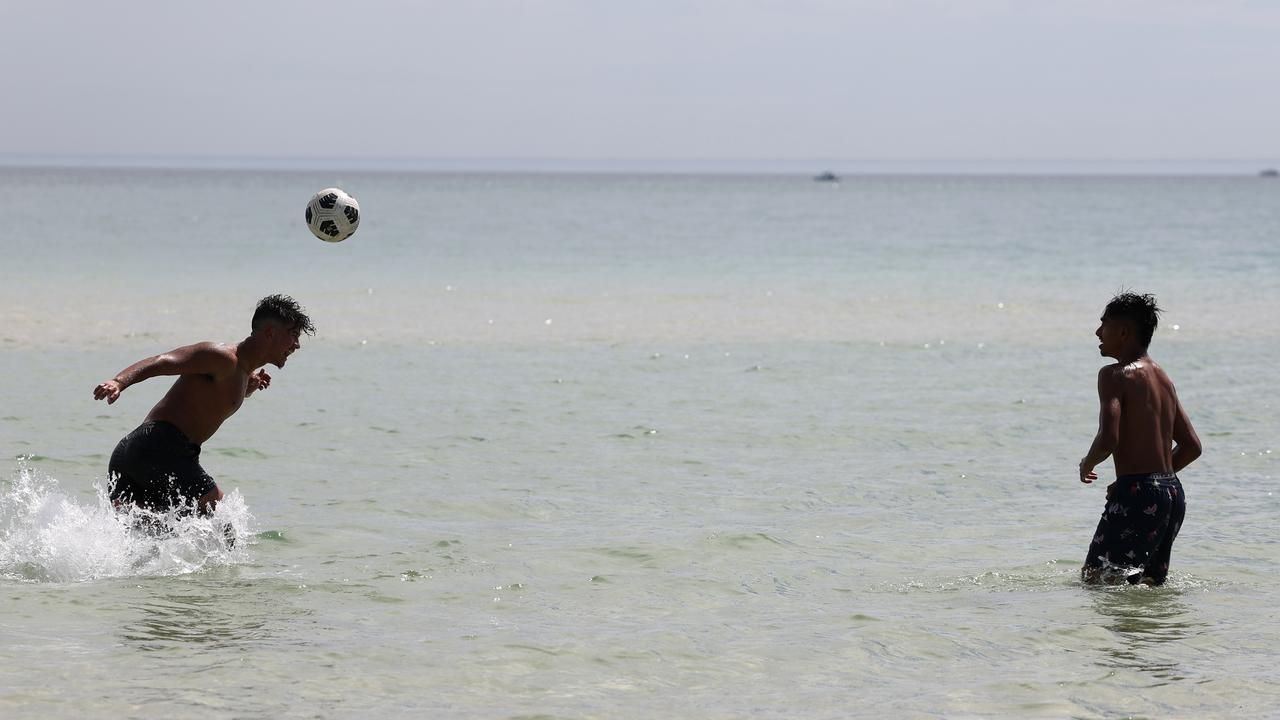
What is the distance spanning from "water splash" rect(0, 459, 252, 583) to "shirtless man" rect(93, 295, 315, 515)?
0.11 metres

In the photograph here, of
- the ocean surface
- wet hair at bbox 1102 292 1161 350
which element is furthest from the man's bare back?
the ocean surface

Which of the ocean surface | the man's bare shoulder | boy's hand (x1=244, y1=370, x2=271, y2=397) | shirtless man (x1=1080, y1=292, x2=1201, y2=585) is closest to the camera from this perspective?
the ocean surface

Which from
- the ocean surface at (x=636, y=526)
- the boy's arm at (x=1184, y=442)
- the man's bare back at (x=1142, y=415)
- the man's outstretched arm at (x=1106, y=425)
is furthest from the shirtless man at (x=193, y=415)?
the boy's arm at (x=1184, y=442)

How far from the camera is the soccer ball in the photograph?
1036 centimetres

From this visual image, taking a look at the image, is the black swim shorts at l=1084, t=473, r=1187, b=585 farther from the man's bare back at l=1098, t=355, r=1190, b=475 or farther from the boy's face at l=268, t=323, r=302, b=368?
the boy's face at l=268, t=323, r=302, b=368

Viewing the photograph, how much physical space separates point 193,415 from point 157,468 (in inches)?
13.4

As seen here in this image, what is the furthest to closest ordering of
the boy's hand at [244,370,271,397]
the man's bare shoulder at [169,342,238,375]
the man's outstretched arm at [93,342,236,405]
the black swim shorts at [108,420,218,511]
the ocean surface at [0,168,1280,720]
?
the boy's hand at [244,370,271,397] < the black swim shorts at [108,420,218,511] < the man's bare shoulder at [169,342,238,375] < the man's outstretched arm at [93,342,236,405] < the ocean surface at [0,168,1280,720]

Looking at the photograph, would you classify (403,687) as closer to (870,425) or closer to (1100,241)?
(870,425)

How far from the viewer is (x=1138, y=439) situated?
7004mm

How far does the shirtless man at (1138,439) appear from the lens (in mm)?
6957

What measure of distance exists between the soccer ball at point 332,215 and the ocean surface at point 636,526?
6.06ft

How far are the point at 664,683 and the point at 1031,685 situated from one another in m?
1.54

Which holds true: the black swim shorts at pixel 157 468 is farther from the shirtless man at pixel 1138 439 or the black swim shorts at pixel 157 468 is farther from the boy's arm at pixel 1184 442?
the boy's arm at pixel 1184 442

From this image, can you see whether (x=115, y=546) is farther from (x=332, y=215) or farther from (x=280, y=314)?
(x=332, y=215)
